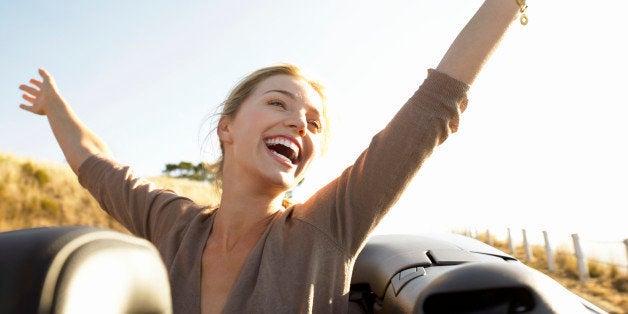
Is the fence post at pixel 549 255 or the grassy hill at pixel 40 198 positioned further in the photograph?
the grassy hill at pixel 40 198

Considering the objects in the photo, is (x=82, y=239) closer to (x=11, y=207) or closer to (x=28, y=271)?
(x=28, y=271)

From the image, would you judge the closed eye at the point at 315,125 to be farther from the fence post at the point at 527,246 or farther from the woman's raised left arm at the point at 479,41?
the fence post at the point at 527,246

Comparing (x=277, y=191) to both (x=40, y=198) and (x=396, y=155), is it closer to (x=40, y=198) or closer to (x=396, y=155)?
(x=396, y=155)

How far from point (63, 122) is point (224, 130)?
65 centimetres

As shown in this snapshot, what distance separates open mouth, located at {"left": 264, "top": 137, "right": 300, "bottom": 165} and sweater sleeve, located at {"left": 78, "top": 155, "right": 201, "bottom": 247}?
0.37 meters

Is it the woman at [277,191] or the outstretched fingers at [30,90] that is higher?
the outstretched fingers at [30,90]

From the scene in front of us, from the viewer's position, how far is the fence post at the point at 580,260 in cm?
920

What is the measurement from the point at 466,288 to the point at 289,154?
3.43 feet

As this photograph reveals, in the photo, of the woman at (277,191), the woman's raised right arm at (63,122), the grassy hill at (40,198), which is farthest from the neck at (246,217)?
the grassy hill at (40,198)

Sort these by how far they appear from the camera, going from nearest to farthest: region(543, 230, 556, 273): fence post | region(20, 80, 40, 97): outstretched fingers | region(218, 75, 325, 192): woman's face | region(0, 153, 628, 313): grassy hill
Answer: region(218, 75, 325, 192): woman's face → region(20, 80, 40, 97): outstretched fingers → region(543, 230, 556, 273): fence post → region(0, 153, 628, 313): grassy hill

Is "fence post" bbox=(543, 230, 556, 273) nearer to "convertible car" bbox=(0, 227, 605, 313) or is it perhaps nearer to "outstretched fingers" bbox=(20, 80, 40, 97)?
"outstretched fingers" bbox=(20, 80, 40, 97)

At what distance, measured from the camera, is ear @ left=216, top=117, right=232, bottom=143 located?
6.35 ft

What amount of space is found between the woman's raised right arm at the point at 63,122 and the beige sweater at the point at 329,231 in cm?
56

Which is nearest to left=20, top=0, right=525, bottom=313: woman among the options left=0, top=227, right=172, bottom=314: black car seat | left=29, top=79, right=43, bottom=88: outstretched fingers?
left=29, top=79, right=43, bottom=88: outstretched fingers
